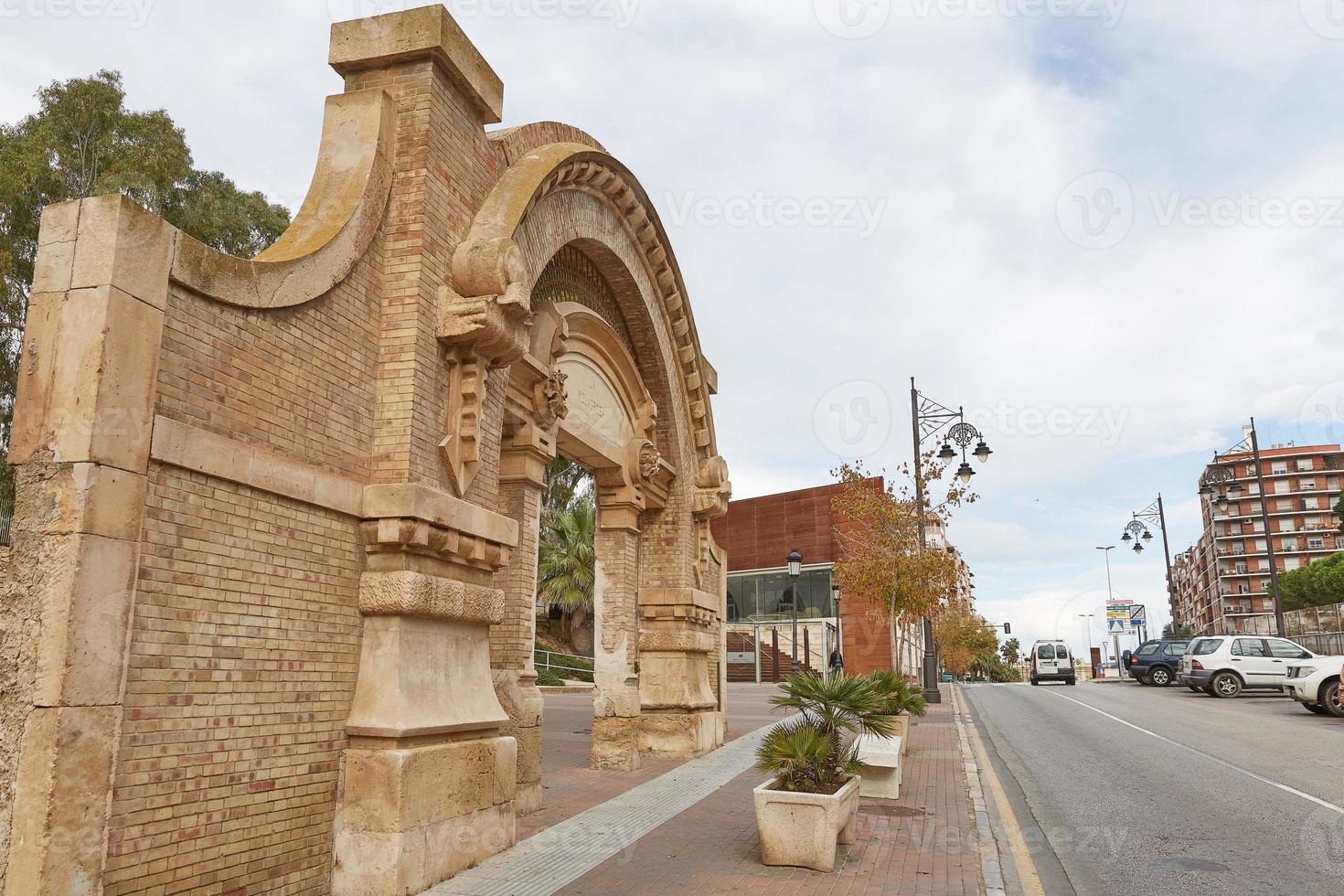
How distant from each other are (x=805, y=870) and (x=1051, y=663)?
130 ft

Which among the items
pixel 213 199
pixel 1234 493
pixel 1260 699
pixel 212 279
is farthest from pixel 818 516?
pixel 1234 493

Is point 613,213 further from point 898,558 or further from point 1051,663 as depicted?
point 1051,663

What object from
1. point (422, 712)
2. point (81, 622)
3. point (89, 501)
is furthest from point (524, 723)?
point (89, 501)

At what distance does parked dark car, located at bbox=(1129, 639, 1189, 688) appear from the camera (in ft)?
106

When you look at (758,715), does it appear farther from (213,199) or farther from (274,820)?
(213,199)

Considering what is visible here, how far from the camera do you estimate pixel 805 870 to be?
6785mm

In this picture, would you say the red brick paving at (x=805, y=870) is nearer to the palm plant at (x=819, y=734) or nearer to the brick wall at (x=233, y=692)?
the palm plant at (x=819, y=734)

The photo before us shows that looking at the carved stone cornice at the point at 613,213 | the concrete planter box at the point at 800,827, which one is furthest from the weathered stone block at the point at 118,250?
the concrete planter box at the point at 800,827

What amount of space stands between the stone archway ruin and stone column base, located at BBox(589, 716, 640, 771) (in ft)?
9.83

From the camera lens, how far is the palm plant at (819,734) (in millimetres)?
7223

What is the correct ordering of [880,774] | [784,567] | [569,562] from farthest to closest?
[784,567] → [569,562] → [880,774]

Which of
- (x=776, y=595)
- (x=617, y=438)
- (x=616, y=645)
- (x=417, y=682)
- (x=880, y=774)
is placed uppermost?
(x=617, y=438)

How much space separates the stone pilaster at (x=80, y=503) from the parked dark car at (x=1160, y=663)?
34572 mm

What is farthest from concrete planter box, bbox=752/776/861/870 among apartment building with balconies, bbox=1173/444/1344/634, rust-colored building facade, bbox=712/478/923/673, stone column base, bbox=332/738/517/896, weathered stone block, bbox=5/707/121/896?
apartment building with balconies, bbox=1173/444/1344/634
